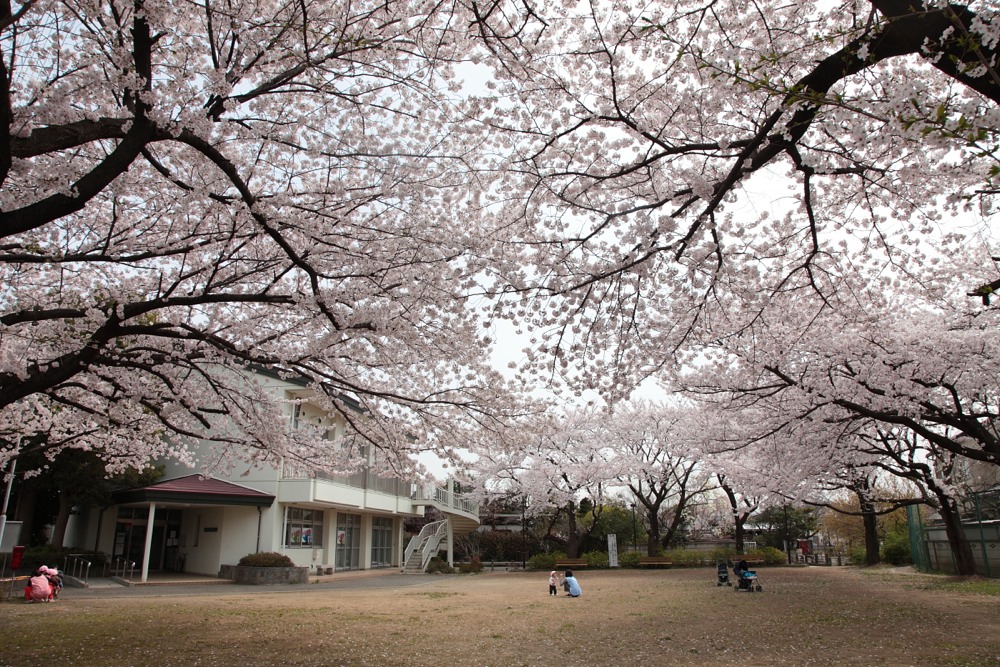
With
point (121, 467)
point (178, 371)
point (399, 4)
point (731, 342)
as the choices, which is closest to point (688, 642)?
point (731, 342)

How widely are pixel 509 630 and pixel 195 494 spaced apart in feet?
43.8

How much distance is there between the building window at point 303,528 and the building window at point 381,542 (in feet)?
17.3

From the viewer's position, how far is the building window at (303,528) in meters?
21.5

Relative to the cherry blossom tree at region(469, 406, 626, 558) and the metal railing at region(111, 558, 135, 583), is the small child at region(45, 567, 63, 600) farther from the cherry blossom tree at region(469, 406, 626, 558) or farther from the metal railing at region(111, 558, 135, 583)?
the cherry blossom tree at region(469, 406, 626, 558)

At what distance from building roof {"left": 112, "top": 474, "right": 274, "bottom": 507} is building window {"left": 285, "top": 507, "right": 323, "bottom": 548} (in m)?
1.66

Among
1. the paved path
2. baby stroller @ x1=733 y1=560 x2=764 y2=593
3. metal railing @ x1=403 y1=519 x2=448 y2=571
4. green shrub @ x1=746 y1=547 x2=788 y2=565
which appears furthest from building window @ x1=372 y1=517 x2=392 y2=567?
baby stroller @ x1=733 y1=560 x2=764 y2=593

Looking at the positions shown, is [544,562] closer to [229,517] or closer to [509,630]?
[229,517]

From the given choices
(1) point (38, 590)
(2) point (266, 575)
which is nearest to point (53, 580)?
(1) point (38, 590)

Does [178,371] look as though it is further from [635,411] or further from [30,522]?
[635,411]

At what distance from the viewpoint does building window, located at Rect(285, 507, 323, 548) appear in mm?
21531

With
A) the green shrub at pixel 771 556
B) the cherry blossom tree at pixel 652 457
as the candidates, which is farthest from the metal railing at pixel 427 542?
the green shrub at pixel 771 556

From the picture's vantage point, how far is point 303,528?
73.6 feet

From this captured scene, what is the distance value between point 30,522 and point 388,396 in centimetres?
2039

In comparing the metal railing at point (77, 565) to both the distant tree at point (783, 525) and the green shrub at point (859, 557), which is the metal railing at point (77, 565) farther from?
the distant tree at point (783, 525)
